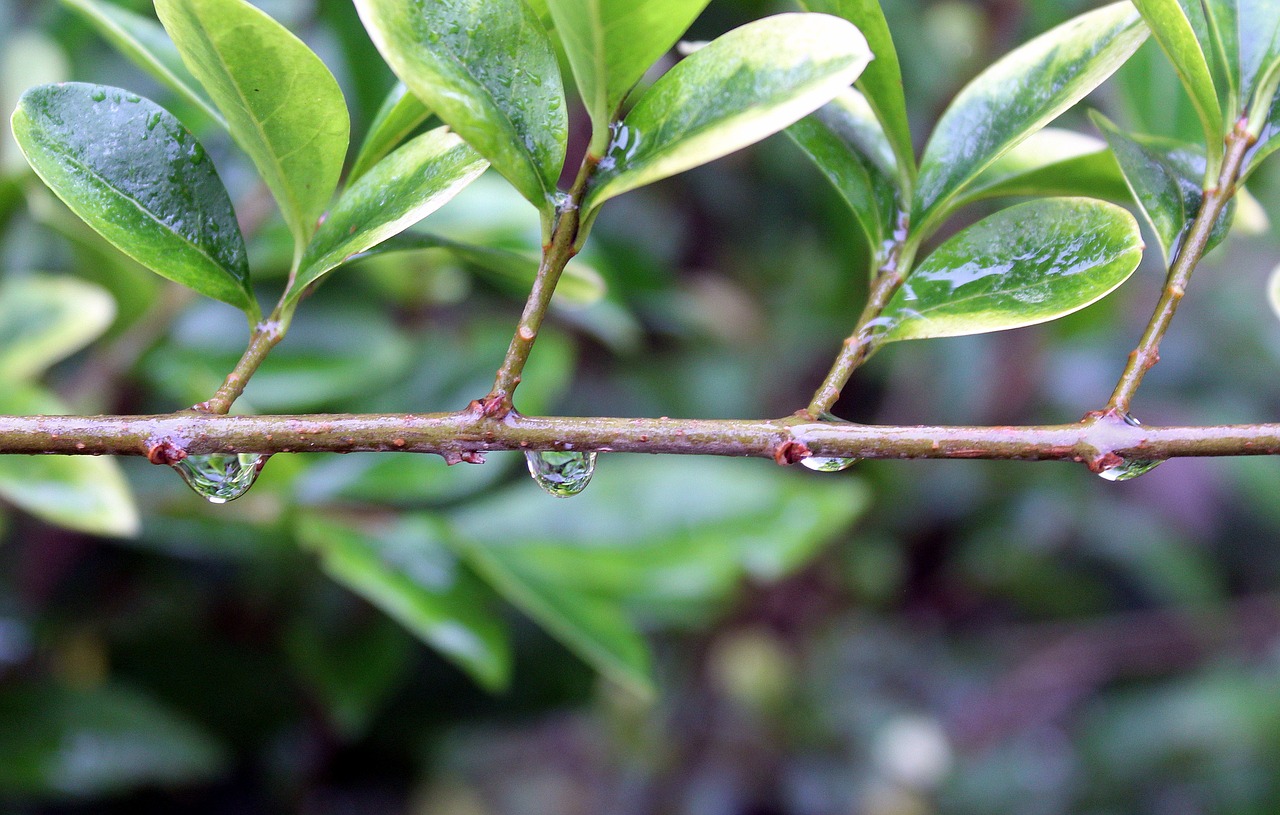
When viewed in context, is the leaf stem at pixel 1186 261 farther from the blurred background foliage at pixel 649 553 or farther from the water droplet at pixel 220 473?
the water droplet at pixel 220 473

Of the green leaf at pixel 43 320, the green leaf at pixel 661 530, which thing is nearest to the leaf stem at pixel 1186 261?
the green leaf at pixel 661 530

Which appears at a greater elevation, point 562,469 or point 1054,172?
point 1054,172

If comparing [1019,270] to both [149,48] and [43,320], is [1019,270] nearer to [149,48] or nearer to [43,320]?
[149,48]

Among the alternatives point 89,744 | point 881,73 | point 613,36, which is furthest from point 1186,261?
point 89,744

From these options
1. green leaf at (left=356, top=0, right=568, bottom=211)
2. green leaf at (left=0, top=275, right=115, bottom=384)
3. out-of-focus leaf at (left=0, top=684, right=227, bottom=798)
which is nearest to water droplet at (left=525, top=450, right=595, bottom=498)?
green leaf at (left=356, top=0, right=568, bottom=211)

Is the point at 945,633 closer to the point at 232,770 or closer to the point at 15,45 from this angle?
the point at 232,770

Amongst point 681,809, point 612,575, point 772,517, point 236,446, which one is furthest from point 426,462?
point 681,809
